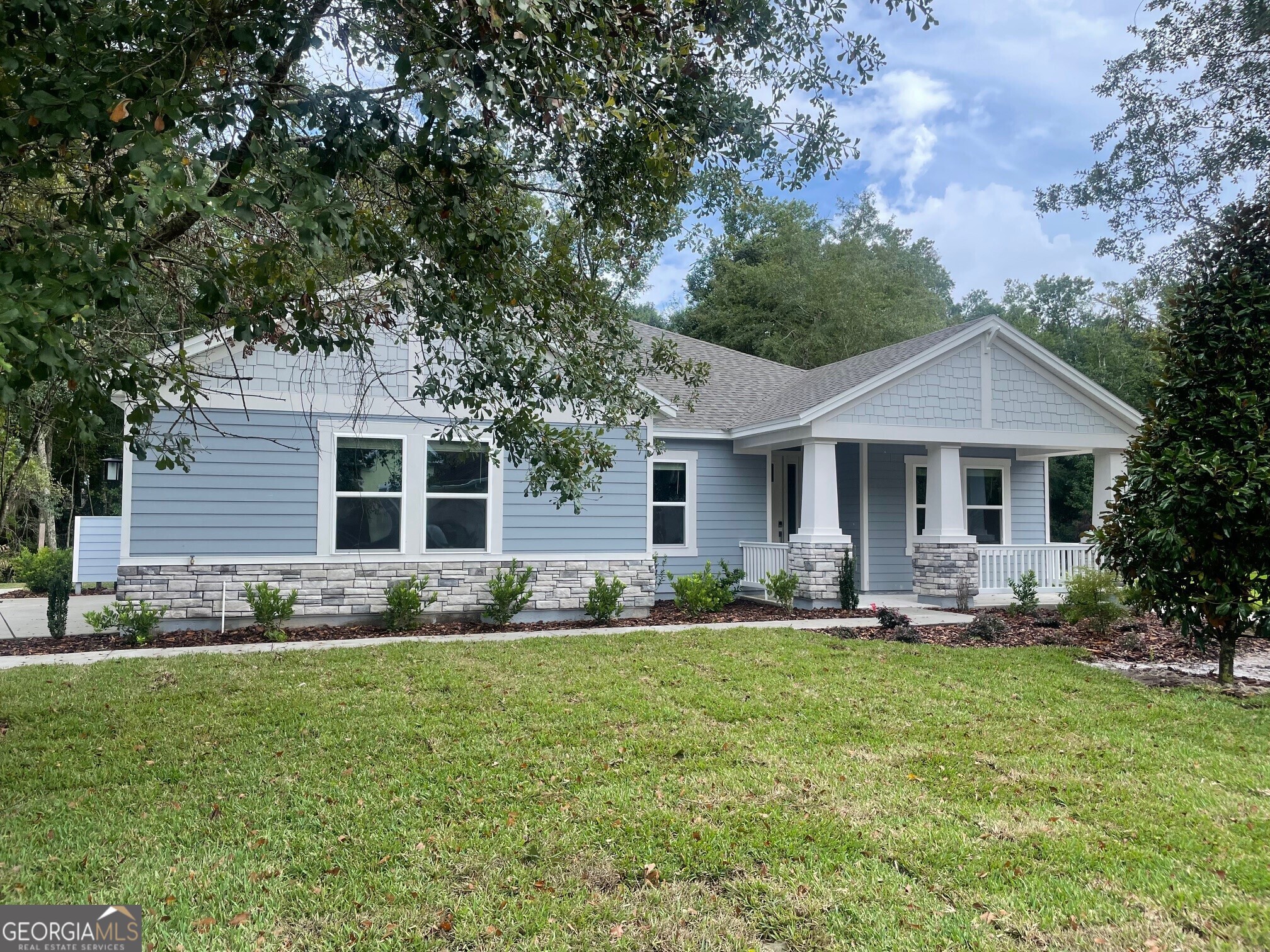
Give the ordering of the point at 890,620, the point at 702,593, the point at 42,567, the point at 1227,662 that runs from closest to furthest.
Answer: the point at 1227,662 → the point at 890,620 → the point at 702,593 → the point at 42,567

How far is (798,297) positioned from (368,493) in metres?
20.4

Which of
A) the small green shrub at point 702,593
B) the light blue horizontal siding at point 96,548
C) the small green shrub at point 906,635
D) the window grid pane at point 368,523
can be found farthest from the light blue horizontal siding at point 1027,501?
the light blue horizontal siding at point 96,548

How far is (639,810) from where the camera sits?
4195 millimetres

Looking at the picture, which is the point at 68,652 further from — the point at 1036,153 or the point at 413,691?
the point at 1036,153

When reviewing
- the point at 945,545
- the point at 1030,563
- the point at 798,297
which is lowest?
the point at 1030,563

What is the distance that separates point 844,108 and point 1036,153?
16.5 metres

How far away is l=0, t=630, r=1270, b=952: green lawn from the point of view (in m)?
3.18

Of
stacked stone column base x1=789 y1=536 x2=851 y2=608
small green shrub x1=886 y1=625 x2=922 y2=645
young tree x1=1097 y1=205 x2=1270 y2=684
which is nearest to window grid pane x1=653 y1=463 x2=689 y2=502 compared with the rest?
stacked stone column base x1=789 y1=536 x2=851 y2=608

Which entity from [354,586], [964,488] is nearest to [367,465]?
[354,586]

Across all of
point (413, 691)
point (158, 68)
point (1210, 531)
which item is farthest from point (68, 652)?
point (1210, 531)

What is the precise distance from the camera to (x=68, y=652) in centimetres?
877

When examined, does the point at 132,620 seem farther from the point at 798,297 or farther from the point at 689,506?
the point at 798,297

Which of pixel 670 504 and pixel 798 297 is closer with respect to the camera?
pixel 670 504

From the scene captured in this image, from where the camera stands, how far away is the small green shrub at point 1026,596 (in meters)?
12.2
